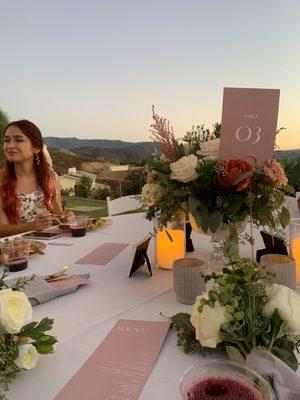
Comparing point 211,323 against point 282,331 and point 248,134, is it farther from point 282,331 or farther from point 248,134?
point 248,134

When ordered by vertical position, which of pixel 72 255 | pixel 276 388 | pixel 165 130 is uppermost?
pixel 165 130

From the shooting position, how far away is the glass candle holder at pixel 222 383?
0.50 meters

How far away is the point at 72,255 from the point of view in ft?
5.11

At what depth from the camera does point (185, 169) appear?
3.41 ft

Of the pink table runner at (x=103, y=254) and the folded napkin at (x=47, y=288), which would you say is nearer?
the folded napkin at (x=47, y=288)

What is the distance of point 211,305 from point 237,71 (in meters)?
7.05

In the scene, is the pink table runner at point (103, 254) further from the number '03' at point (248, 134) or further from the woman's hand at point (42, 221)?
the number '03' at point (248, 134)

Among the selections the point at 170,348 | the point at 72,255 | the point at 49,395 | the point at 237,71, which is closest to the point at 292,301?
the point at 170,348

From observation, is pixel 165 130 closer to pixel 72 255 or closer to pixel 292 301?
pixel 292 301

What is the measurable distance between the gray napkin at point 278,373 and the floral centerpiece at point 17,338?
17.1 inches

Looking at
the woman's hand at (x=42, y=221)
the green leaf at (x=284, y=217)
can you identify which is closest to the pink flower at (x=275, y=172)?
the green leaf at (x=284, y=217)

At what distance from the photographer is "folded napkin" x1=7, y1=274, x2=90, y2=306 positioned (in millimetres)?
1027

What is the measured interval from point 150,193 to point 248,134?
0.41 metres

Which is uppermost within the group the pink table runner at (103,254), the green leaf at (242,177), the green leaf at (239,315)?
the green leaf at (242,177)
